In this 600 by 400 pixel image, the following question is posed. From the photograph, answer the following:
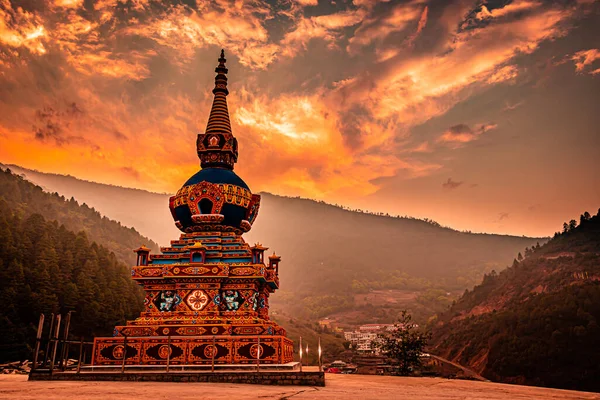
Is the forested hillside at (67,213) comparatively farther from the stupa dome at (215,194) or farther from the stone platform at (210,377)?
the stone platform at (210,377)

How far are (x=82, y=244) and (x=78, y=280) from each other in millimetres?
12227

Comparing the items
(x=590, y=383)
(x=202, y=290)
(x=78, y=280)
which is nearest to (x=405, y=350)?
(x=202, y=290)

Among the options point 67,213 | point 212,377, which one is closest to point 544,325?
point 212,377

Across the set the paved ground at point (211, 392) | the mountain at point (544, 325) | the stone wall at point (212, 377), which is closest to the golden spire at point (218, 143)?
the stone wall at point (212, 377)

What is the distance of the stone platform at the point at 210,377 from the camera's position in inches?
703

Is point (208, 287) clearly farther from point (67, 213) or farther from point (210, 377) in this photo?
point (67, 213)

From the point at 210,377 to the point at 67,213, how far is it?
137 meters

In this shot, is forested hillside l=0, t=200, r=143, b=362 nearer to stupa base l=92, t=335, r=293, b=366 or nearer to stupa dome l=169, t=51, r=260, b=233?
stupa dome l=169, t=51, r=260, b=233

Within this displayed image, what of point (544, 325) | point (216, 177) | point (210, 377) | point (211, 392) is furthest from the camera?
point (544, 325)

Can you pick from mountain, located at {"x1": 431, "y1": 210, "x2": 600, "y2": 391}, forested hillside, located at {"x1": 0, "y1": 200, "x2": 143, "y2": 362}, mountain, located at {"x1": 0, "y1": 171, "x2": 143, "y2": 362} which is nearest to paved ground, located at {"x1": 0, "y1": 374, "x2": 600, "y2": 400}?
forested hillside, located at {"x1": 0, "y1": 200, "x2": 143, "y2": 362}

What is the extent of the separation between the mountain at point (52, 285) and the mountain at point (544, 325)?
5238cm

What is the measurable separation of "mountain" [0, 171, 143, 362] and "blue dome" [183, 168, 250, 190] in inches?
1094

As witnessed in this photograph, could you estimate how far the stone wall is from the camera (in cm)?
1786

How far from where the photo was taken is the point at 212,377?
59.9 feet
